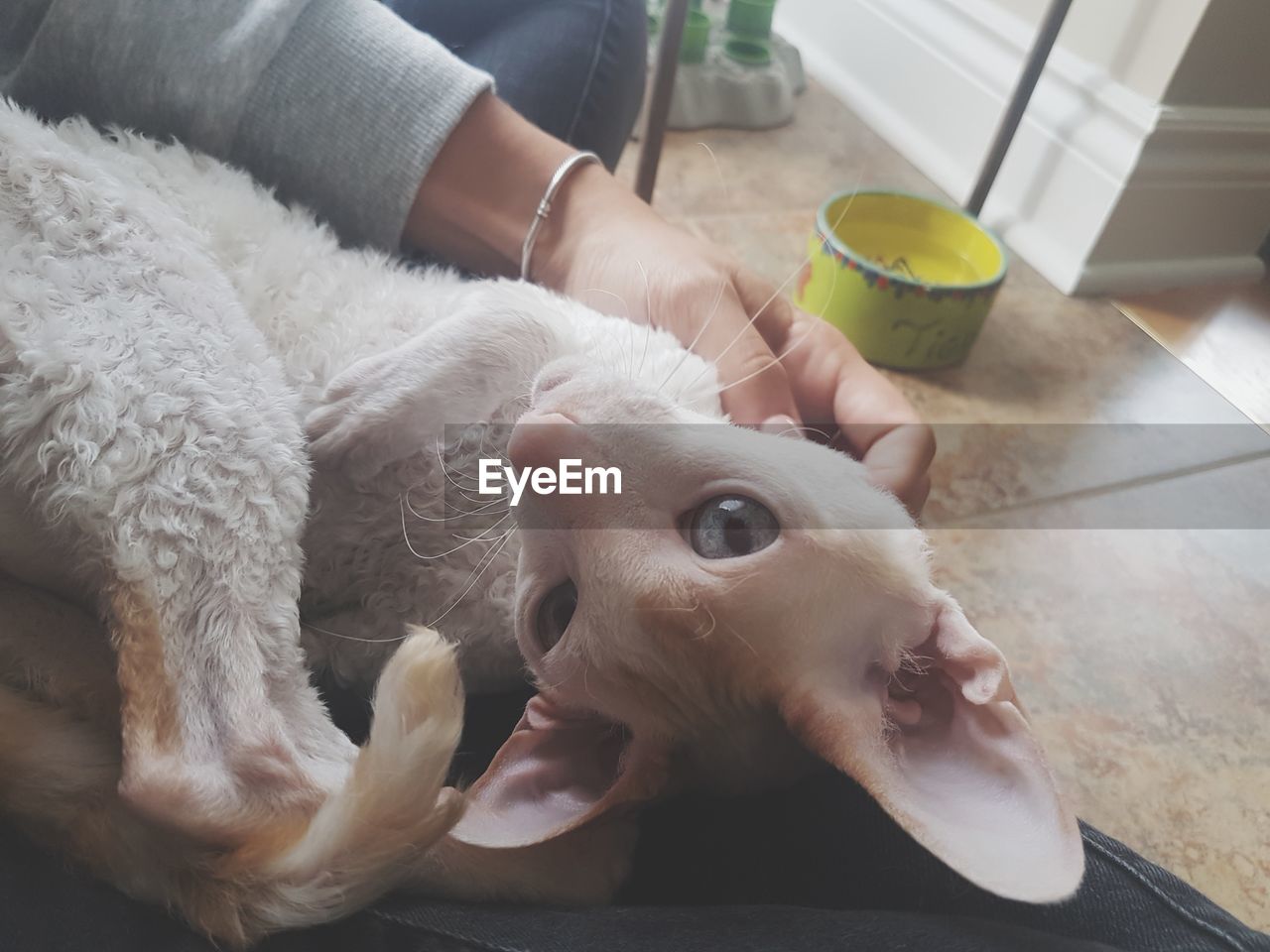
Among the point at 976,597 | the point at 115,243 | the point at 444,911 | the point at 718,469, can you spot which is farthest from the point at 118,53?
the point at 976,597

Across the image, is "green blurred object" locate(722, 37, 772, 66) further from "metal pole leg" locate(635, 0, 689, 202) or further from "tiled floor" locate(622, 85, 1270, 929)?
"metal pole leg" locate(635, 0, 689, 202)

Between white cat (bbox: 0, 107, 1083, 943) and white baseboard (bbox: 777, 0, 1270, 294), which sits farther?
white baseboard (bbox: 777, 0, 1270, 294)

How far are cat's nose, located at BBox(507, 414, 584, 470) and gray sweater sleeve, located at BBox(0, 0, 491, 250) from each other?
515 millimetres

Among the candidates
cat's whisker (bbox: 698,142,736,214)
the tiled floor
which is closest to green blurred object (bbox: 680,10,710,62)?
cat's whisker (bbox: 698,142,736,214)

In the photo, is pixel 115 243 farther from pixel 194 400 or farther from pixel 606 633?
pixel 606 633

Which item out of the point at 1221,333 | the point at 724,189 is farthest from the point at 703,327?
the point at 1221,333

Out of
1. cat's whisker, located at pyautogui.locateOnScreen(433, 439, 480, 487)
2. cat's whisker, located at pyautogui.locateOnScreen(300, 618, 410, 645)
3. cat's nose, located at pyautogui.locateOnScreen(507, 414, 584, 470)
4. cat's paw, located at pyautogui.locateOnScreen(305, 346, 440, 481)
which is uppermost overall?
cat's nose, located at pyautogui.locateOnScreen(507, 414, 584, 470)

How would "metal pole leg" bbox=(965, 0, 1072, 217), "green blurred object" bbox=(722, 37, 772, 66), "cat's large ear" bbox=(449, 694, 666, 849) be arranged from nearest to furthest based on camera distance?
"cat's large ear" bbox=(449, 694, 666, 849) → "metal pole leg" bbox=(965, 0, 1072, 217) → "green blurred object" bbox=(722, 37, 772, 66)

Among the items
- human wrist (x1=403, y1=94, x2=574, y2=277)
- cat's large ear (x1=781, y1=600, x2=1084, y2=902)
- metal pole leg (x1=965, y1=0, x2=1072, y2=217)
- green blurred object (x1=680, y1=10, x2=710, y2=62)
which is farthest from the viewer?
green blurred object (x1=680, y1=10, x2=710, y2=62)

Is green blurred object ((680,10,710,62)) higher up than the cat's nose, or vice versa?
the cat's nose

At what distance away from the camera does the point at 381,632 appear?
832 millimetres

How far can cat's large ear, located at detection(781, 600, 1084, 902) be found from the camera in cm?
51

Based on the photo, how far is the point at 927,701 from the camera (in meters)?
0.67

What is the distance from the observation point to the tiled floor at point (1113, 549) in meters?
1.14
